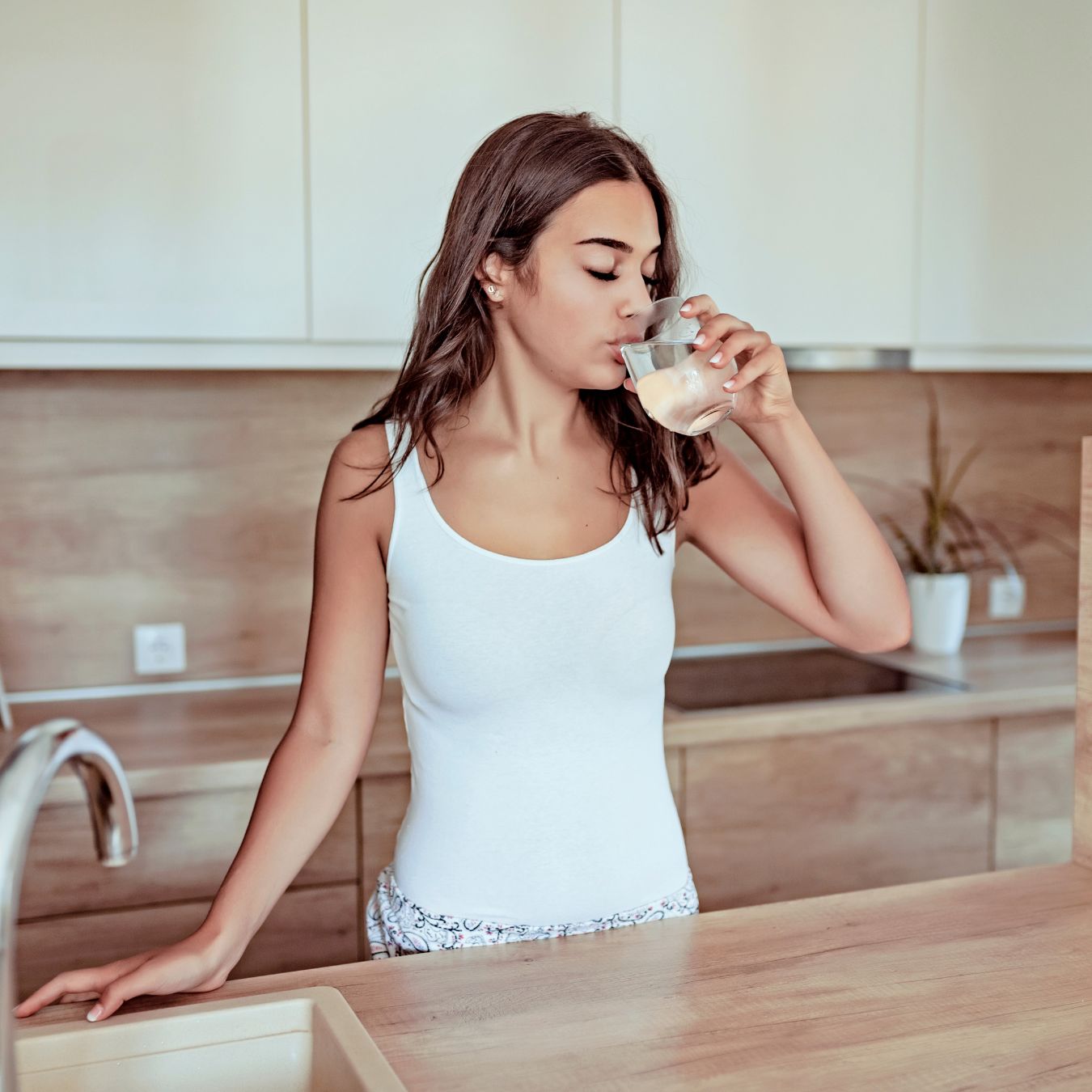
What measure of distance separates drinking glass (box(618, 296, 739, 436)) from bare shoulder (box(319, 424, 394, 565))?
1.07 ft

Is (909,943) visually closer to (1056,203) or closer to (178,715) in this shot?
(178,715)

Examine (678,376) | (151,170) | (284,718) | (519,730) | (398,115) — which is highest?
(398,115)

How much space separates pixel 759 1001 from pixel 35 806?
1.91 feet

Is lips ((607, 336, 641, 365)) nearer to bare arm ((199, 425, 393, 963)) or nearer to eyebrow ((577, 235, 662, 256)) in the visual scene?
eyebrow ((577, 235, 662, 256))

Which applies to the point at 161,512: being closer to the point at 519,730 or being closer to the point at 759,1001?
the point at 519,730

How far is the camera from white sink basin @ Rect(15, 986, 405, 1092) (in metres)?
0.90

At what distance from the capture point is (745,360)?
1.22 metres

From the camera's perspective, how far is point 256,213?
205cm

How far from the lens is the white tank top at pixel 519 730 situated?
1.31 metres

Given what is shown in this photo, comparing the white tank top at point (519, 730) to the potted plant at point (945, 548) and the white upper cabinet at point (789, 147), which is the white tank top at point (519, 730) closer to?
the white upper cabinet at point (789, 147)

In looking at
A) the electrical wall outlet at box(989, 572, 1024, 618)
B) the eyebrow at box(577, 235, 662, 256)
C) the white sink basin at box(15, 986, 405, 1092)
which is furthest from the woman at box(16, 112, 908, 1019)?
the electrical wall outlet at box(989, 572, 1024, 618)

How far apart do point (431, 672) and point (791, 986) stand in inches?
19.3

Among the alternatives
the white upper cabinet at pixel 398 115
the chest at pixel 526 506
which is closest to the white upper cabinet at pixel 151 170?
the white upper cabinet at pixel 398 115

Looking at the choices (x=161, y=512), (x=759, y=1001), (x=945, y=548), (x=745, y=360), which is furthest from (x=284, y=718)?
(x=945, y=548)
